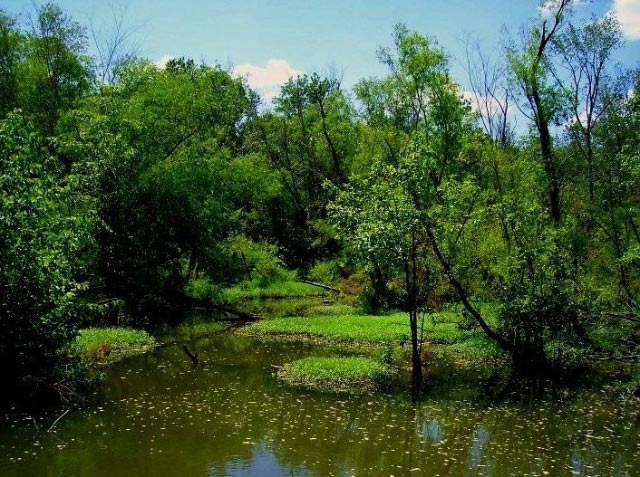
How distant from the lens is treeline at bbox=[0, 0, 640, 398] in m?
18.0

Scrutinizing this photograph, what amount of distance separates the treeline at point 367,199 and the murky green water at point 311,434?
3098 millimetres

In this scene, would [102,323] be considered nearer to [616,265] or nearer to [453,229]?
[453,229]

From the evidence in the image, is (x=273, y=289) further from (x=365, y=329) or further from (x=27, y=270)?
(x=27, y=270)

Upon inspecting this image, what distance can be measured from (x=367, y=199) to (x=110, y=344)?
43.5ft

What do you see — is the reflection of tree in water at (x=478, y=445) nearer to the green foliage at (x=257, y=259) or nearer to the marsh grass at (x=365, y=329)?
the marsh grass at (x=365, y=329)

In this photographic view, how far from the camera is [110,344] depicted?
26.4 meters

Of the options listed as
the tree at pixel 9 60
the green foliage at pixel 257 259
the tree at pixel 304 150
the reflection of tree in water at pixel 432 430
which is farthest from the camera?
the tree at pixel 304 150

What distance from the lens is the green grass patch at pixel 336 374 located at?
2175 centimetres

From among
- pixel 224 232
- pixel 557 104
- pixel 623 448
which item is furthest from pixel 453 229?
pixel 224 232

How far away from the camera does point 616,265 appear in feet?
91.1

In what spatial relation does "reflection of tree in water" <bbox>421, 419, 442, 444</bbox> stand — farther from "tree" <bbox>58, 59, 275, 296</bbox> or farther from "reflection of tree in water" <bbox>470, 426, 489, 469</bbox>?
"tree" <bbox>58, 59, 275, 296</bbox>

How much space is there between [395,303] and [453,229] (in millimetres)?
17571

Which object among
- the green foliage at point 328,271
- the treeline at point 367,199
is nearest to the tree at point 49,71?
the treeline at point 367,199

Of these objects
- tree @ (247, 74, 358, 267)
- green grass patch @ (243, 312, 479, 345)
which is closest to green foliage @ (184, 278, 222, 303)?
green grass patch @ (243, 312, 479, 345)
